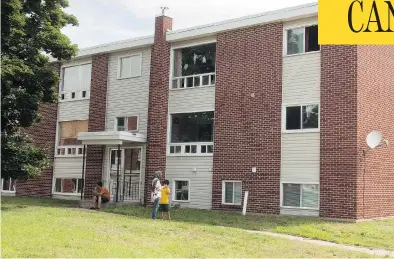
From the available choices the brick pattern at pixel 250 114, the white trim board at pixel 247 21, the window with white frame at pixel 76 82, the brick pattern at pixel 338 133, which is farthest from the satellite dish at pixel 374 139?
the window with white frame at pixel 76 82

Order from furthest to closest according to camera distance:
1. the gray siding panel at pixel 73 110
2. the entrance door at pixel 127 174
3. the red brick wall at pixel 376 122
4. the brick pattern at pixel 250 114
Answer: the gray siding panel at pixel 73 110 → the entrance door at pixel 127 174 → the brick pattern at pixel 250 114 → the red brick wall at pixel 376 122

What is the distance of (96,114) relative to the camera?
79.1 ft

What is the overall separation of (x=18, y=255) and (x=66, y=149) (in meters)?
16.6

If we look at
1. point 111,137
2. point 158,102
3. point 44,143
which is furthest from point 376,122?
point 44,143

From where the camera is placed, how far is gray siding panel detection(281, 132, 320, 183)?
17.7 meters

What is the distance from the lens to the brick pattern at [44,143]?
2548 cm

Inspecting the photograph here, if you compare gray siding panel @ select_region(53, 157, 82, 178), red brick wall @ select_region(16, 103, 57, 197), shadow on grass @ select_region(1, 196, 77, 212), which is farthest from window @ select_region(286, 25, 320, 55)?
red brick wall @ select_region(16, 103, 57, 197)

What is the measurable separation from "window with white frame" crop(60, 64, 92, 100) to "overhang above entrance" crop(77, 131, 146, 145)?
3820mm

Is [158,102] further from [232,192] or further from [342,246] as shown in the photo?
[342,246]

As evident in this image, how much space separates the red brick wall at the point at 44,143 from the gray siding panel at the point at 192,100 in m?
7.40

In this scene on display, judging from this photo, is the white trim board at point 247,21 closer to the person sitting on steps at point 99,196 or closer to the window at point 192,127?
the window at point 192,127

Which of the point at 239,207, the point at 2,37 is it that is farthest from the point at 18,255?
the point at 239,207

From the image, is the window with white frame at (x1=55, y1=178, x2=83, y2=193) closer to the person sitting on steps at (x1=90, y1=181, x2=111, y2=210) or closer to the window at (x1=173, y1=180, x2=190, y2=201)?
the person sitting on steps at (x1=90, y1=181, x2=111, y2=210)

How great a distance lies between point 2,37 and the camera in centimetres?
1641
